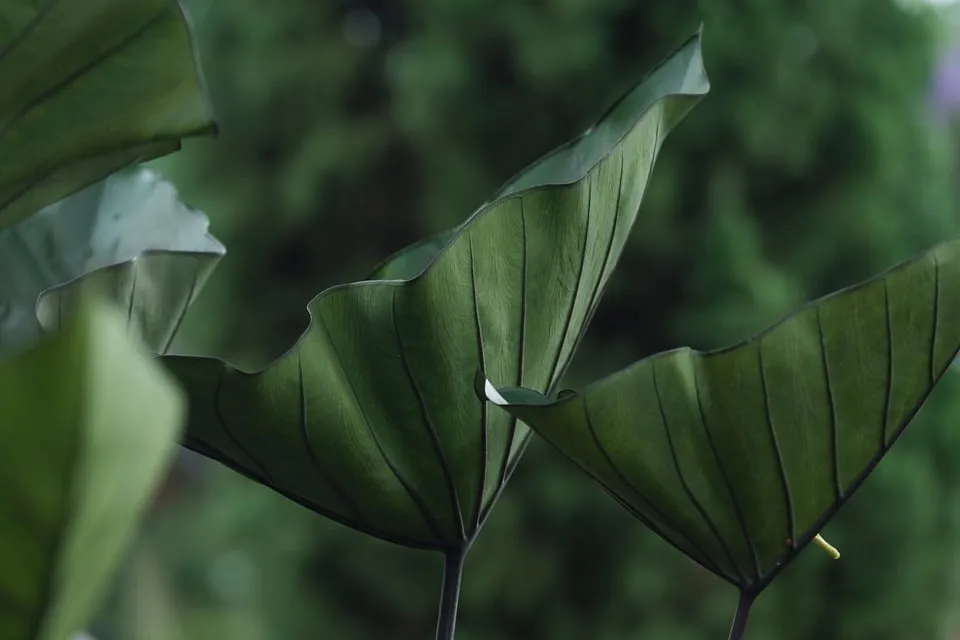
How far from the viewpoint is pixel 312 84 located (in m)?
2.36

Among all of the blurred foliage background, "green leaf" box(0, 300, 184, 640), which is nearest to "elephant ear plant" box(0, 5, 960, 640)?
"green leaf" box(0, 300, 184, 640)

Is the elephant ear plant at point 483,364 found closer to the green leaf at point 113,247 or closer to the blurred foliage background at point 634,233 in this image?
the green leaf at point 113,247

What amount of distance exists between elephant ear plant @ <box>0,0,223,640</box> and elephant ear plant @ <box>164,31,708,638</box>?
0.03 meters

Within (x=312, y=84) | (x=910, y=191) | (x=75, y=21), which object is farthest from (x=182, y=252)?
(x=910, y=191)

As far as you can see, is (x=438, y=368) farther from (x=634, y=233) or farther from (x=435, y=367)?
(x=634, y=233)

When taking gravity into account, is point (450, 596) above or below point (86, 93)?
below

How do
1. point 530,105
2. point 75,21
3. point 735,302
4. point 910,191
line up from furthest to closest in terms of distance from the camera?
1. point 910,191
2. point 530,105
3. point 735,302
4. point 75,21

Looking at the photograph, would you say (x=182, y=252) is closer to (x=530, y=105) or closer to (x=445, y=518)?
(x=445, y=518)

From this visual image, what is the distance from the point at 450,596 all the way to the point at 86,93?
0.18m

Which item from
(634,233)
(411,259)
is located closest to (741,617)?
(411,259)

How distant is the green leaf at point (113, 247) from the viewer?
1.08 feet

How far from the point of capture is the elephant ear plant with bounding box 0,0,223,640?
0.41 feet

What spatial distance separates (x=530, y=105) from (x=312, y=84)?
1.72 ft

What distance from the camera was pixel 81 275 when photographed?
332mm
